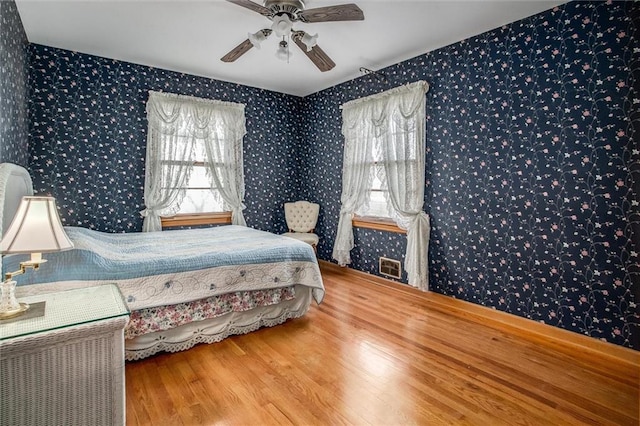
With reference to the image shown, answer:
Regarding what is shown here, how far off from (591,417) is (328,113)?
410 cm

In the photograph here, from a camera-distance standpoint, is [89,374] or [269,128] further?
[269,128]

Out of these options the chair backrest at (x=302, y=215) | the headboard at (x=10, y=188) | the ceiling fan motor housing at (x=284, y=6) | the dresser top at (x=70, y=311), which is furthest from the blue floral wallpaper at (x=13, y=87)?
the chair backrest at (x=302, y=215)

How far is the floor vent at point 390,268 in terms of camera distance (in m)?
3.84

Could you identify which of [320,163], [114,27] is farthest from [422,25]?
[114,27]

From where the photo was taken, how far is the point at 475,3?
2521 mm

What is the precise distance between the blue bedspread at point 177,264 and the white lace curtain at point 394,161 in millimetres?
1203

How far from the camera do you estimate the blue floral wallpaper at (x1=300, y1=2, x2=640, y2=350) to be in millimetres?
2277

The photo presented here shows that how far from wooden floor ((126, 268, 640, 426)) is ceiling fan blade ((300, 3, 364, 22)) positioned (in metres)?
2.34

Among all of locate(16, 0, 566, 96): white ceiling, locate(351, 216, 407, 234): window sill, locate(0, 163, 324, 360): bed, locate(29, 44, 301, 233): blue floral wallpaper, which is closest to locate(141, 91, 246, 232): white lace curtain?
locate(29, 44, 301, 233): blue floral wallpaper

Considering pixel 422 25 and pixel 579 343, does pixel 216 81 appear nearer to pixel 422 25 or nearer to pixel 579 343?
pixel 422 25

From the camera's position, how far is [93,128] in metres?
3.65

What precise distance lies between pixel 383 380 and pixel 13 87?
339cm

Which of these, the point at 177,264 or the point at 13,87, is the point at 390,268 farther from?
the point at 13,87

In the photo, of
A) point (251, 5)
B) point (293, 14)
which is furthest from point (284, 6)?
point (251, 5)
